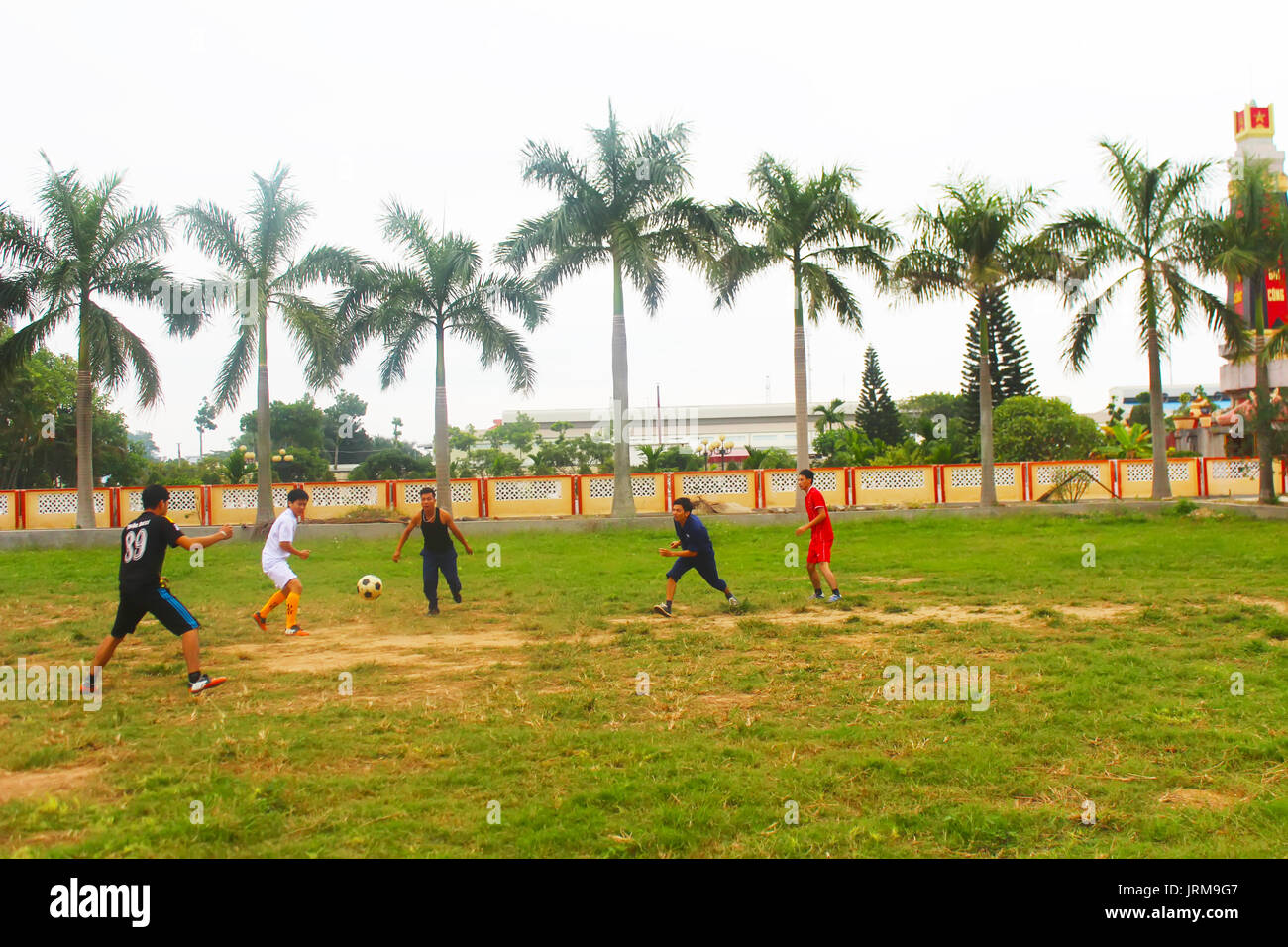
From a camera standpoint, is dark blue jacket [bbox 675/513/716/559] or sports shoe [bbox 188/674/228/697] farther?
dark blue jacket [bbox 675/513/716/559]

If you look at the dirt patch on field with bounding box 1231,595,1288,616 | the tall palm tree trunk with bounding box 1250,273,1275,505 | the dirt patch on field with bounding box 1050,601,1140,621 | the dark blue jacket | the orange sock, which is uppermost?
the tall palm tree trunk with bounding box 1250,273,1275,505

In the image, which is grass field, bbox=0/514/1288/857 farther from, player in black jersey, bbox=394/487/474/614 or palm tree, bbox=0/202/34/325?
palm tree, bbox=0/202/34/325

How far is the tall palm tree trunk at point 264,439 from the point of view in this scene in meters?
22.7

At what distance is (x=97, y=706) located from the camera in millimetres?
6934

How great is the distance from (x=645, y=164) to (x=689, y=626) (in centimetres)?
1470

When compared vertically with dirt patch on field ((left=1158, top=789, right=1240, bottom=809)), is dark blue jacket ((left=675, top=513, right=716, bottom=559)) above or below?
above

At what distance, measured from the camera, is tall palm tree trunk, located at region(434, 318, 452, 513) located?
23.3 meters

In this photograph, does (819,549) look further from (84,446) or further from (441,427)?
(84,446)

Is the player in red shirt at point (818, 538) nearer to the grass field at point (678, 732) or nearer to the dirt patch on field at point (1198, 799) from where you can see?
the grass field at point (678, 732)

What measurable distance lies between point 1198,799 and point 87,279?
24.5 meters

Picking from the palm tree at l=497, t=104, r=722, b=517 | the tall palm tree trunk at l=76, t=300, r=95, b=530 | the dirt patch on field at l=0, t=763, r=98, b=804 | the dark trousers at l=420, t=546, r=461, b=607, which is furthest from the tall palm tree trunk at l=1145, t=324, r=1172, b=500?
the tall palm tree trunk at l=76, t=300, r=95, b=530

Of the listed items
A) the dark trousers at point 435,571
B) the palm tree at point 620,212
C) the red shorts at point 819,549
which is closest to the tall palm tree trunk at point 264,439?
the palm tree at point 620,212

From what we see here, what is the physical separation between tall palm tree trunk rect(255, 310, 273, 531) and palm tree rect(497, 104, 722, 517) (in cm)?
593
